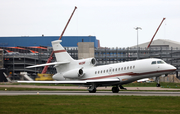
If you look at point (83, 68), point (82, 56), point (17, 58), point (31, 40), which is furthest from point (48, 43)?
point (83, 68)

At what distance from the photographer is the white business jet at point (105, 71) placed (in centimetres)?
3184

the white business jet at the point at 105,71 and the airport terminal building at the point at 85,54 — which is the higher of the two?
the airport terminal building at the point at 85,54

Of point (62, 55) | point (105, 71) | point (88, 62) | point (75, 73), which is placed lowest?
point (75, 73)

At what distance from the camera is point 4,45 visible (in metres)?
143

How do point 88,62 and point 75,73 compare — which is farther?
point 88,62

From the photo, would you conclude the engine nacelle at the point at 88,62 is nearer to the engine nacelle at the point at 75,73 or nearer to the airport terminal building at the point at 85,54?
the engine nacelle at the point at 75,73

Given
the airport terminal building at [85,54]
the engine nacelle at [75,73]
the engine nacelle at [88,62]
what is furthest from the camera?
the airport terminal building at [85,54]

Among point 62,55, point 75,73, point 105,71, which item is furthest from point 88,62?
point 62,55

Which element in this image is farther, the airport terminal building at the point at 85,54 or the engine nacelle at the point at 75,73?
the airport terminal building at the point at 85,54

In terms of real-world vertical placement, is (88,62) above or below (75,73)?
above

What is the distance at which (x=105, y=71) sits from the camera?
117 feet

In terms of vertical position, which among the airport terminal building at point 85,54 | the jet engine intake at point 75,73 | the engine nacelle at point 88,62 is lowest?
the jet engine intake at point 75,73

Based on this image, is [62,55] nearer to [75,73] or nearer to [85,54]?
[75,73]

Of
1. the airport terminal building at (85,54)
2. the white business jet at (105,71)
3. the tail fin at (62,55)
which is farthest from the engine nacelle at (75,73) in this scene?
the airport terminal building at (85,54)
